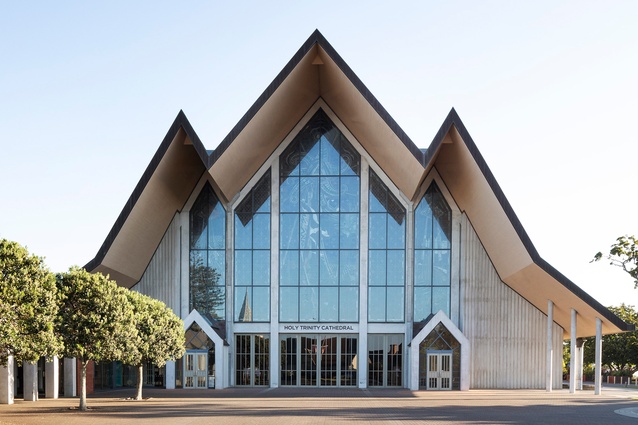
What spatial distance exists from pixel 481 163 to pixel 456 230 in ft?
22.2

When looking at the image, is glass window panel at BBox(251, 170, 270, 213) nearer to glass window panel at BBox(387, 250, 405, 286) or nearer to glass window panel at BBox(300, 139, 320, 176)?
glass window panel at BBox(300, 139, 320, 176)

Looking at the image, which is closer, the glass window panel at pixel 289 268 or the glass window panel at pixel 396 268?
the glass window panel at pixel 396 268

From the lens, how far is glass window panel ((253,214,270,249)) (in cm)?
4288

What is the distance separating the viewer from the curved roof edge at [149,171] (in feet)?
123

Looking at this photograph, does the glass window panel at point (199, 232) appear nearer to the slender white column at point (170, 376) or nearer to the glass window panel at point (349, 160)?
the slender white column at point (170, 376)

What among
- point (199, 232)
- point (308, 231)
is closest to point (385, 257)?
point (308, 231)

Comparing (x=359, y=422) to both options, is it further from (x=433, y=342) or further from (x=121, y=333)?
(x=433, y=342)

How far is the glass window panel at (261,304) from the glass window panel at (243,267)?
741 millimetres

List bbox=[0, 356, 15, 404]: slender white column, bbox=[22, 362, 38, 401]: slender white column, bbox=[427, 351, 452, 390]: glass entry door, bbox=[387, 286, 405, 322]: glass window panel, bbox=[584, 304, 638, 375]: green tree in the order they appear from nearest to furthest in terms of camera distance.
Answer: bbox=[0, 356, 15, 404]: slender white column < bbox=[22, 362, 38, 401]: slender white column < bbox=[427, 351, 452, 390]: glass entry door < bbox=[387, 286, 405, 322]: glass window panel < bbox=[584, 304, 638, 375]: green tree

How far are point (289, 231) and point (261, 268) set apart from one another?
263 cm

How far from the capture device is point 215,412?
26.2 m

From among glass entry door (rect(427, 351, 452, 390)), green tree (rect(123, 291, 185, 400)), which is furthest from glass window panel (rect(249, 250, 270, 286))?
glass entry door (rect(427, 351, 452, 390))

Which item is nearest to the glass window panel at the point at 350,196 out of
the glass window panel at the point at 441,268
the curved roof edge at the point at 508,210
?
the glass window panel at the point at 441,268

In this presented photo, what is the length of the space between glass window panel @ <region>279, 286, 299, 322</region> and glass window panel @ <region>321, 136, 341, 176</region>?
6901 mm
